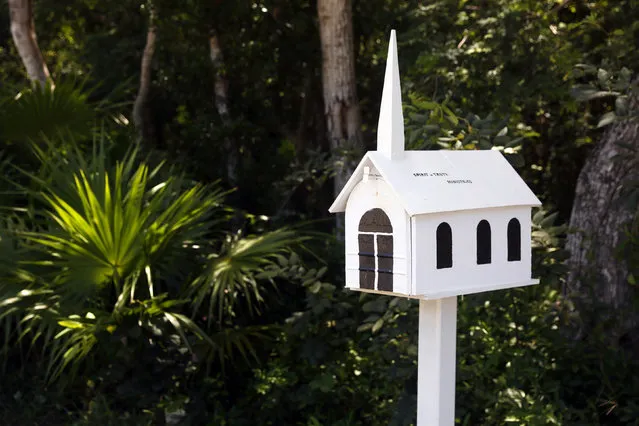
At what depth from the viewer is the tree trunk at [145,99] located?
291 inches

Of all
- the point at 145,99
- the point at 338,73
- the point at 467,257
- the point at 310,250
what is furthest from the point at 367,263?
the point at 145,99

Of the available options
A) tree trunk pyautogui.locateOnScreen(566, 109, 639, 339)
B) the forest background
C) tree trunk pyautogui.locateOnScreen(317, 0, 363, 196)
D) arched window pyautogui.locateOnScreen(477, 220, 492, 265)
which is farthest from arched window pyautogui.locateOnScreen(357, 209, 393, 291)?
tree trunk pyautogui.locateOnScreen(317, 0, 363, 196)

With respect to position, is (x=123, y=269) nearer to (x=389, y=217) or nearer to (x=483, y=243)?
(x=389, y=217)

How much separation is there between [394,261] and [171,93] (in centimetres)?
501

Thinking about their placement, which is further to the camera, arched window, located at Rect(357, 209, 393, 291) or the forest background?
the forest background

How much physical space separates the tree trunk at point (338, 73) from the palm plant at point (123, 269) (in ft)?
3.89

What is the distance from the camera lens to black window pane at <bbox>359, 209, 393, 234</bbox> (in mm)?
3176

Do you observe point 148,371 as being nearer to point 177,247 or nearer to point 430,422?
point 177,247

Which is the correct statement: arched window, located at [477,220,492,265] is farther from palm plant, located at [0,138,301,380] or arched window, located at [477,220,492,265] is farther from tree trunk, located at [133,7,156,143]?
tree trunk, located at [133,7,156,143]

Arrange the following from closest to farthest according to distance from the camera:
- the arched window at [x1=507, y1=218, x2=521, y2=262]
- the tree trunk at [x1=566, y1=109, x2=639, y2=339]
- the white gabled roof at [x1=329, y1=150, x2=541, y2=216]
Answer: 1. the white gabled roof at [x1=329, y1=150, x2=541, y2=216]
2. the arched window at [x1=507, y1=218, x2=521, y2=262]
3. the tree trunk at [x1=566, y1=109, x2=639, y2=339]

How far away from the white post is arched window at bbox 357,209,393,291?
0.21m

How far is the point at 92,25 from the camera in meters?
9.31

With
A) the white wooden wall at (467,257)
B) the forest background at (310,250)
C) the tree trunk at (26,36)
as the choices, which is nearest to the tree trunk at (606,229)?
the forest background at (310,250)

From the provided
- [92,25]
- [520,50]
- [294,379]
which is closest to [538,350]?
[294,379]
